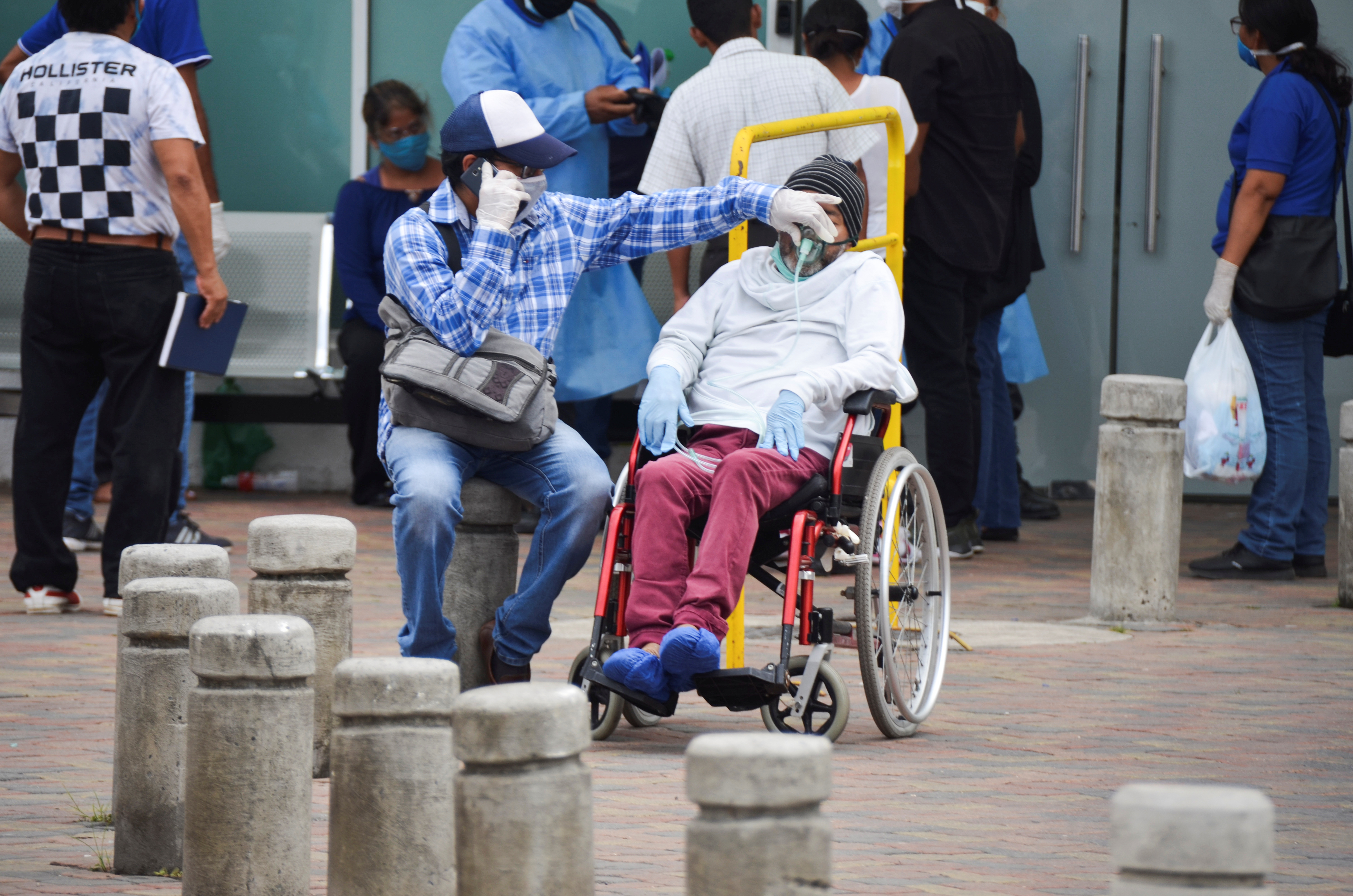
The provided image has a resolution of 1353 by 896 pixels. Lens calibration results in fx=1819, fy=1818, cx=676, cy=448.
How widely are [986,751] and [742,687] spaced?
675 millimetres

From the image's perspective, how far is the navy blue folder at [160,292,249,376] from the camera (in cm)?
609

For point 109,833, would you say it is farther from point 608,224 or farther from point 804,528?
point 608,224

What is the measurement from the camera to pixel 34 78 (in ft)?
19.9

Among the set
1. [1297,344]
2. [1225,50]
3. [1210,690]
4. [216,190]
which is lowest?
[1210,690]

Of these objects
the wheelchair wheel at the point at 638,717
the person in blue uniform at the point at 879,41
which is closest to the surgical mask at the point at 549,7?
the person in blue uniform at the point at 879,41

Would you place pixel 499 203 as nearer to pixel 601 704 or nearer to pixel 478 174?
pixel 478 174

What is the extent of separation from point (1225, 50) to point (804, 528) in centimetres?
644

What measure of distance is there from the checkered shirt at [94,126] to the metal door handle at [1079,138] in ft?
17.7

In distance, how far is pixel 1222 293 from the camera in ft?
24.1

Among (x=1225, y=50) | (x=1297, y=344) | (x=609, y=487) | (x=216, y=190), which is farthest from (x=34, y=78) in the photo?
(x=1225, y=50)

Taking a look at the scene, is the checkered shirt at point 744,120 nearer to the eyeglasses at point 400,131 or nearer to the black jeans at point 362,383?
the eyeglasses at point 400,131

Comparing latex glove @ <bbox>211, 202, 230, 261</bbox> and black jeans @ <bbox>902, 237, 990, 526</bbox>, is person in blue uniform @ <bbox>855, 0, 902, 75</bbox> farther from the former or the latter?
latex glove @ <bbox>211, 202, 230, 261</bbox>

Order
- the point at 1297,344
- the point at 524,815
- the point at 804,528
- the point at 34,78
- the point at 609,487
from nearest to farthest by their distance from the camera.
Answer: the point at 524,815 → the point at 804,528 → the point at 609,487 → the point at 34,78 → the point at 1297,344

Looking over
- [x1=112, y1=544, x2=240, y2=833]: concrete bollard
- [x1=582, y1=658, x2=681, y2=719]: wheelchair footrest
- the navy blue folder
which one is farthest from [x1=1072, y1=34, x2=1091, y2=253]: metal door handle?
[x1=112, y1=544, x2=240, y2=833]: concrete bollard
